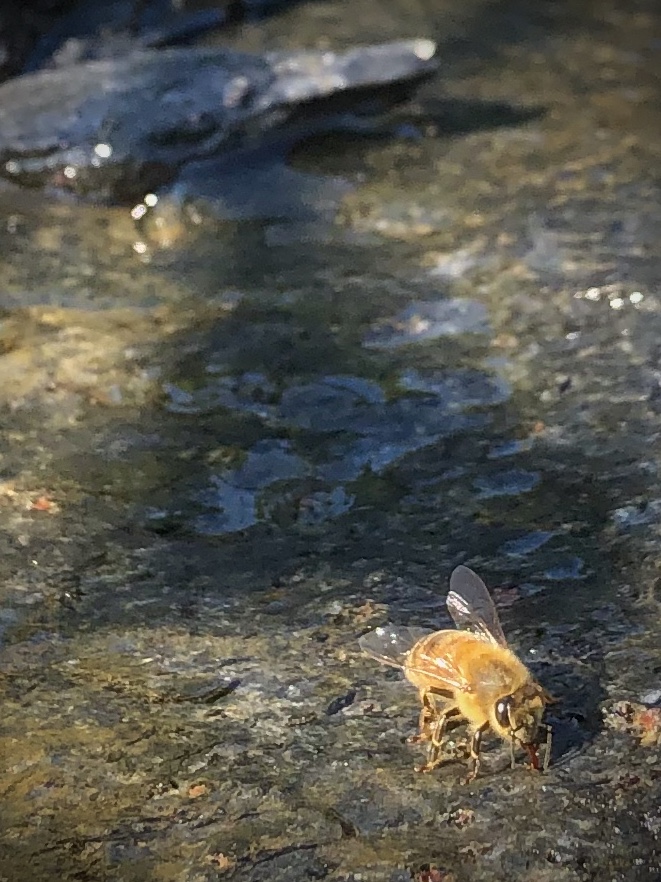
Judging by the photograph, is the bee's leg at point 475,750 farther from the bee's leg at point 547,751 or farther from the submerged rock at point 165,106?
the submerged rock at point 165,106

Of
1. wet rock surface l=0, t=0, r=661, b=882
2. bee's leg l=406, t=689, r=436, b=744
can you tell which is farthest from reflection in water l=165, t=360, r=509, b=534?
bee's leg l=406, t=689, r=436, b=744

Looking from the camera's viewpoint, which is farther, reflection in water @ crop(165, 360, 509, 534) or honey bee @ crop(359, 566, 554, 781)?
reflection in water @ crop(165, 360, 509, 534)

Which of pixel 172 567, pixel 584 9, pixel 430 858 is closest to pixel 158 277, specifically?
pixel 172 567

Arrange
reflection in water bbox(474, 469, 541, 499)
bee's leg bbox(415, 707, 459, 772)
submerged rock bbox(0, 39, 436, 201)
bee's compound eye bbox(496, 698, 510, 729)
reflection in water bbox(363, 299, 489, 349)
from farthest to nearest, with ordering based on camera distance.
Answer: submerged rock bbox(0, 39, 436, 201) < reflection in water bbox(363, 299, 489, 349) < reflection in water bbox(474, 469, 541, 499) < bee's leg bbox(415, 707, 459, 772) < bee's compound eye bbox(496, 698, 510, 729)

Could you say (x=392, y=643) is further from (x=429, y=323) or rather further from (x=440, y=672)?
(x=429, y=323)

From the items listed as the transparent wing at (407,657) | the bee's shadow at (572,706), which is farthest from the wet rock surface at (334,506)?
the transparent wing at (407,657)

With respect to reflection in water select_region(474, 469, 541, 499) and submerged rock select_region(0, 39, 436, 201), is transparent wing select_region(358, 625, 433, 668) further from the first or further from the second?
submerged rock select_region(0, 39, 436, 201)
